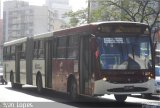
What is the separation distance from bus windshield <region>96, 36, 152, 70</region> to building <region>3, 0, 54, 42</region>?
12730 centimetres

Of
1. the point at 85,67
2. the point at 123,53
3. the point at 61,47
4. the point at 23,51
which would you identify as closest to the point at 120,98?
the point at 85,67

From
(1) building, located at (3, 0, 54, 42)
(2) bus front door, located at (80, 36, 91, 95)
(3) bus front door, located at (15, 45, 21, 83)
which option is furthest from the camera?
(1) building, located at (3, 0, 54, 42)

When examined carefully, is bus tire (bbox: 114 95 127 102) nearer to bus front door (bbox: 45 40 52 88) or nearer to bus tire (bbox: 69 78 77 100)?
bus tire (bbox: 69 78 77 100)

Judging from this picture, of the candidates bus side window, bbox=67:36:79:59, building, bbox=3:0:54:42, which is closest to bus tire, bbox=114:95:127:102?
bus side window, bbox=67:36:79:59

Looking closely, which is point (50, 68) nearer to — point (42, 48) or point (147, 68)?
point (42, 48)

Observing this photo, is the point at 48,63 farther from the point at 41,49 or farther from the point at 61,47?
the point at 61,47

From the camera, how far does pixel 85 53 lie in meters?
18.2

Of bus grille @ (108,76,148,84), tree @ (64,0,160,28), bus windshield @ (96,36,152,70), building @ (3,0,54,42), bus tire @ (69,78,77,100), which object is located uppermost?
building @ (3,0,54,42)

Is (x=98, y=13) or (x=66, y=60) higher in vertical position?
(x=98, y=13)

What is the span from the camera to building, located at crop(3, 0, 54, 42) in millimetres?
147500

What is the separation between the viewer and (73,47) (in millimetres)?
19516

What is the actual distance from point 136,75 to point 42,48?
26.7ft

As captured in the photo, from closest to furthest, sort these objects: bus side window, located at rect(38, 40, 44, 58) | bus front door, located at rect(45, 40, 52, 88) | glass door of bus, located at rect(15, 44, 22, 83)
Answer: bus front door, located at rect(45, 40, 52, 88) → bus side window, located at rect(38, 40, 44, 58) → glass door of bus, located at rect(15, 44, 22, 83)

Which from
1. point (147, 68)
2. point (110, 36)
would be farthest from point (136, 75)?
point (110, 36)
